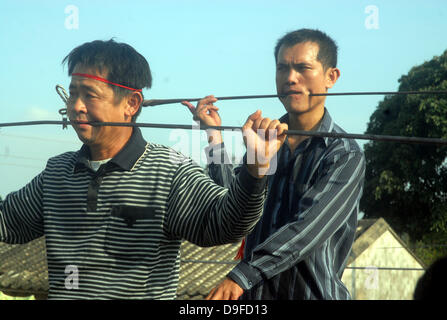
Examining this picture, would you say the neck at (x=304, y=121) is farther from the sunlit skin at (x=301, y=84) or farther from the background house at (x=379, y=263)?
the background house at (x=379, y=263)

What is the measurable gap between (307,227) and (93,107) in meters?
1.02

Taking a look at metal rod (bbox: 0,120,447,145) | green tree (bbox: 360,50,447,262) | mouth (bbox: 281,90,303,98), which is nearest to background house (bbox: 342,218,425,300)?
green tree (bbox: 360,50,447,262)

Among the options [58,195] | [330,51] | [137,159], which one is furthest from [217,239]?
[330,51]

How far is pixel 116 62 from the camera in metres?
2.76

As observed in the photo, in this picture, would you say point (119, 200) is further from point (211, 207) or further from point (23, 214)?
point (23, 214)

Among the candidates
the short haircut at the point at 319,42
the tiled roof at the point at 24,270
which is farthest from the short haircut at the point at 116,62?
the tiled roof at the point at 24,270

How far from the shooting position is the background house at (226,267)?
53.7 feet

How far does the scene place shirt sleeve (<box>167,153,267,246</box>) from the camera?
2.17 meters

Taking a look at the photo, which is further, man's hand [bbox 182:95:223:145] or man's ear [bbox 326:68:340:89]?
man's hand [bbox 182:95:223:145]

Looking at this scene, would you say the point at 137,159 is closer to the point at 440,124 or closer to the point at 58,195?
the point at 58,195

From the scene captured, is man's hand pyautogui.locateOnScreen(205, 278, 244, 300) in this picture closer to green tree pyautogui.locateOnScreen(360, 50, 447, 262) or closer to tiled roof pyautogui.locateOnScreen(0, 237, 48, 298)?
tiled roof pyautogui.locateOnScreen(0, 237, 48, 298)

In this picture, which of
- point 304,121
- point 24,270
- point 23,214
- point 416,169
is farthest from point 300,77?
point 416,169

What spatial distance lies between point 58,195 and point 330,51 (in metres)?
1.59

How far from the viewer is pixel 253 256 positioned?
2568 millimetres
